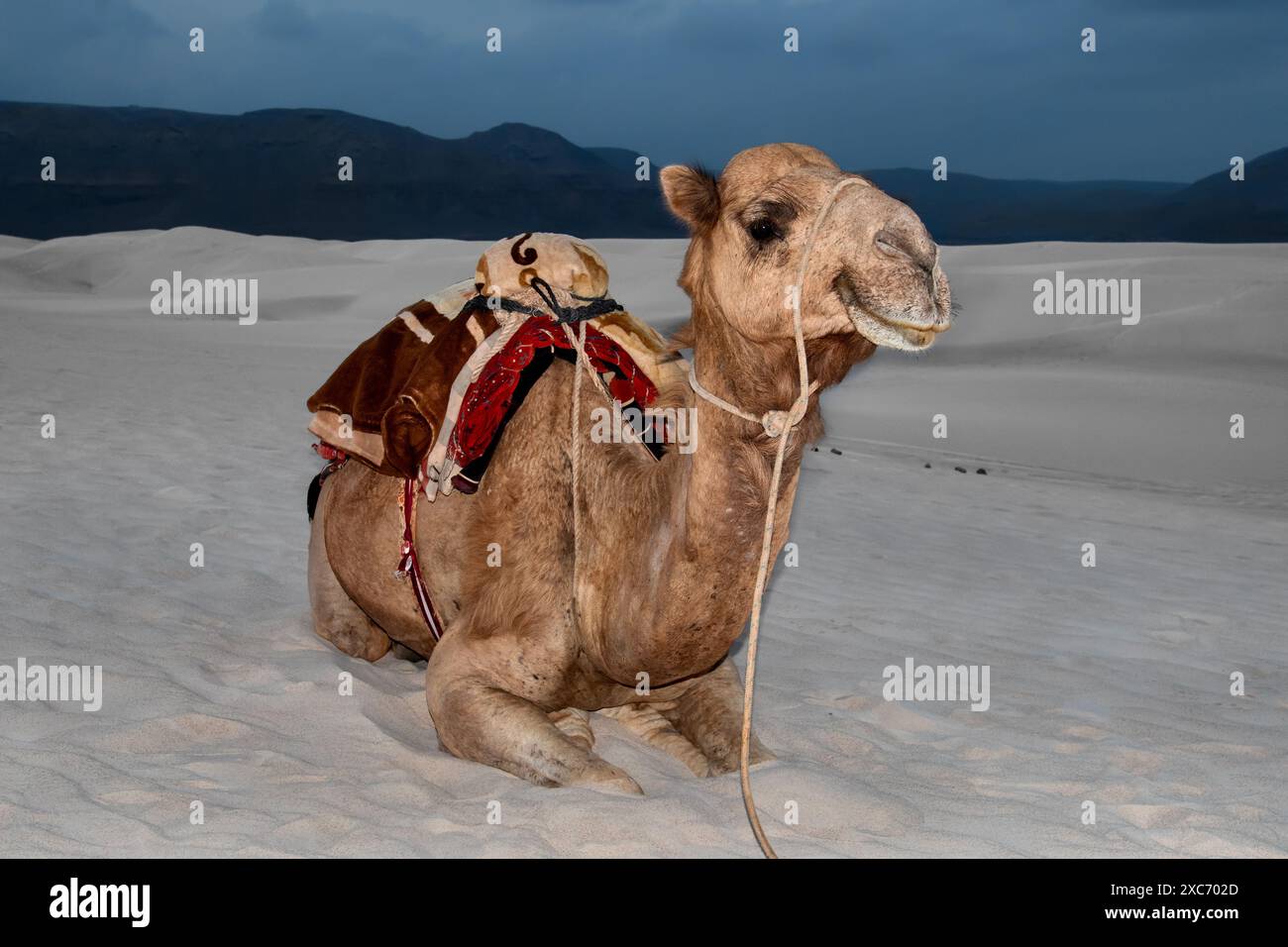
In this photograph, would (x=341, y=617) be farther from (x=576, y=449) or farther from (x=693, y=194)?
(x=693, y=194)

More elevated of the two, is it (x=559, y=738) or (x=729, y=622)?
(x=729, y=622)

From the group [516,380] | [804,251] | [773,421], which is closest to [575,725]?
[516,380]

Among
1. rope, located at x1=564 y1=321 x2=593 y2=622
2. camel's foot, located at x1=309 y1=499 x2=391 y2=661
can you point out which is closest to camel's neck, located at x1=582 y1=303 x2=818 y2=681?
rope, located at x1=564 y1=321 x2=593 y2=622

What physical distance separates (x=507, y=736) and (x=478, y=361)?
1.28m

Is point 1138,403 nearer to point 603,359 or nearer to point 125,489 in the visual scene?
point 125,489

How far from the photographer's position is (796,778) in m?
4.59

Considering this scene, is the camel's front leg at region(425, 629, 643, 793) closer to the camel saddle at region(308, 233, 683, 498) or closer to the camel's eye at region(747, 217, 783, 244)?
the camel saddle at region(308, 233, 683, 498)

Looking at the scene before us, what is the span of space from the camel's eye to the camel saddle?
42.8 inches

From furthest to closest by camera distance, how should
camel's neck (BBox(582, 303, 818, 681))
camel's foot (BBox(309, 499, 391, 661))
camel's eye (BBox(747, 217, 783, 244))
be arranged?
camel's foot (BBox(309, 499, 391, 661))
camel's neck (BBox(582, 303, 818, 681))
camel's eye (BBox(747, 217, 783, 244))

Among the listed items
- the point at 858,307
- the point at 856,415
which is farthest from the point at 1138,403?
the point at 858,307

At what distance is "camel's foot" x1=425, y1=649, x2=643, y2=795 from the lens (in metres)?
4.45

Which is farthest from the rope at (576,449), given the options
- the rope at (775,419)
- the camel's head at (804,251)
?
the camel's head at (804,251)

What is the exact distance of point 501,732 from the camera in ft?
14.9

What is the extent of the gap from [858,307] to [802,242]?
0.88 ft
